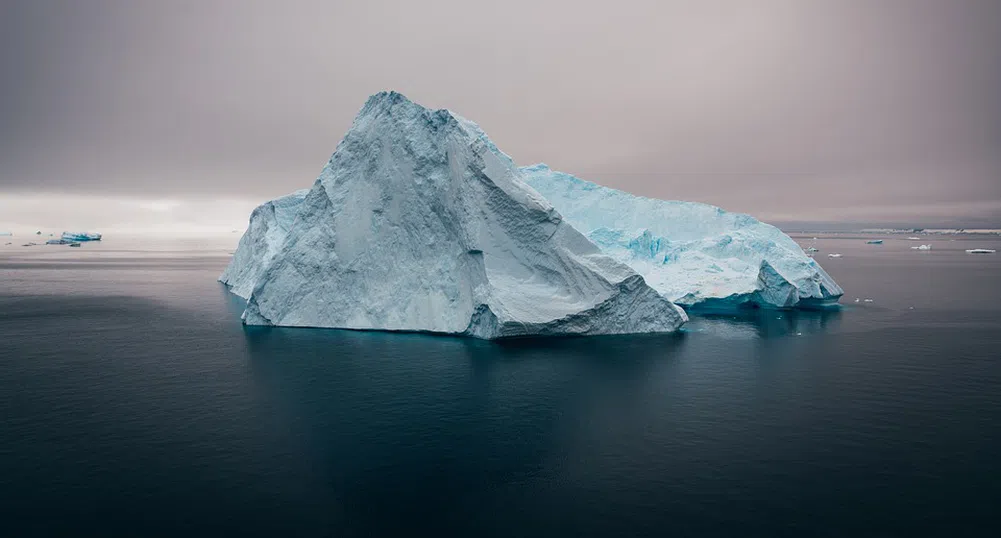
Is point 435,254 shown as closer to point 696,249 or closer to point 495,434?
point 495,434

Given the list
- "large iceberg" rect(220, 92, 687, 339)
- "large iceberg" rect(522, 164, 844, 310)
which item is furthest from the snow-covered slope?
"large iceberg" rect(522, 164, 844, 310)

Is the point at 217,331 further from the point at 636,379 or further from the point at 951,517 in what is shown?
the point at 951,517

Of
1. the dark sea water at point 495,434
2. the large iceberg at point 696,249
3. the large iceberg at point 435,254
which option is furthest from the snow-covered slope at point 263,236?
the large iceberg at point 696,249

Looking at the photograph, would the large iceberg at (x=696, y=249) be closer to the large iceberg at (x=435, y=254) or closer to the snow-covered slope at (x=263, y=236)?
the large iceberg at (x=435, y=254)

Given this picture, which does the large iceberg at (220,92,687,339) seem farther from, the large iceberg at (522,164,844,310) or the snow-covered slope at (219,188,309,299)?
the snow-covered slope at (219,188,309,299)

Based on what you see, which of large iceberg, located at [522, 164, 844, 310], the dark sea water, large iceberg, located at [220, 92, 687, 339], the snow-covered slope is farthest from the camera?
the snow-covered slope

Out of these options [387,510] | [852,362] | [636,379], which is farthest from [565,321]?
[387,510]
